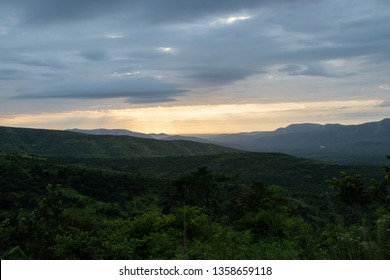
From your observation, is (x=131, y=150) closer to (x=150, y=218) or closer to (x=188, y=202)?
(x=188, y=202)

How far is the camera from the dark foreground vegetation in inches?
292

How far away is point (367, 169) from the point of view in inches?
4281

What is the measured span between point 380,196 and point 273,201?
755 cm

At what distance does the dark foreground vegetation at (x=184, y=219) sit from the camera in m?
7.41

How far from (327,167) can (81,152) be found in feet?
394

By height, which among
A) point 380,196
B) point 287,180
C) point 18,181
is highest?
point 380,196

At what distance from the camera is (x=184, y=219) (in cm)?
510

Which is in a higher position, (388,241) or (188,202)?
(388,241)

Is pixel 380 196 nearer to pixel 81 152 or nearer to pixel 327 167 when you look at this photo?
pixel 327 167

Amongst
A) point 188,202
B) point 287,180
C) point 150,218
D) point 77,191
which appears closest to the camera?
point 150,218

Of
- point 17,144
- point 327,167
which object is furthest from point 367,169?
point 17,144

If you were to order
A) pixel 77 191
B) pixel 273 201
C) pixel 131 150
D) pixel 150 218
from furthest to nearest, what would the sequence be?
1. pixel 131 150
2. pixel 77 191
3. pixel 273 201
4. pixel 150 218

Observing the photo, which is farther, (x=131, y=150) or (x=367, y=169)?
(x=131, y=150)

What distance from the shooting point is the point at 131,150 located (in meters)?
195
